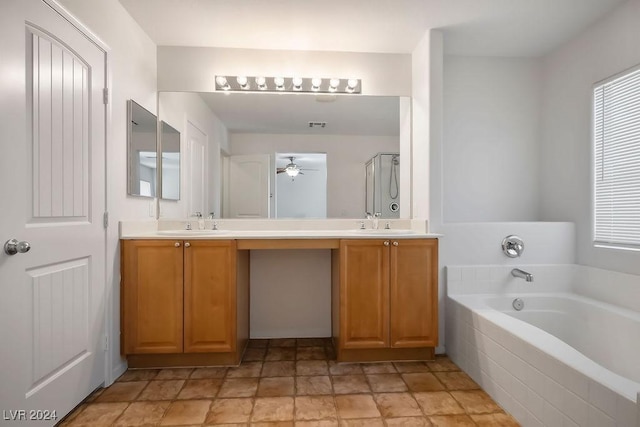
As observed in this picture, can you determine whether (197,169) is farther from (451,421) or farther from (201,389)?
(451,421)

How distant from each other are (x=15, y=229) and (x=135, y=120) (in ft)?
3.81

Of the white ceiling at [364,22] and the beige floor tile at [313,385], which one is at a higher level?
the white ceiling at [364,22]

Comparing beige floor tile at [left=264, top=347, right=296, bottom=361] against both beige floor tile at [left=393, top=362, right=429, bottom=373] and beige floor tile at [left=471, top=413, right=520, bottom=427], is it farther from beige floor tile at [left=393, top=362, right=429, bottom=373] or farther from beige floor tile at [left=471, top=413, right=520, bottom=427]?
beige floor tile at [left=471, top=413, right=520, bottom=427]

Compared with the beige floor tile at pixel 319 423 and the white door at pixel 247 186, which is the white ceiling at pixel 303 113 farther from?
the beige floor tile at pixel 319 423

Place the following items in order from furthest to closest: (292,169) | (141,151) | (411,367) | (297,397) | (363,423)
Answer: (292,169) < (141,151) < (411,367) < (297,397) < (363,423)

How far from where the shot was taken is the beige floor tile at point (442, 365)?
2.20 metres

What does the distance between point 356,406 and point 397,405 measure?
0.22 meters

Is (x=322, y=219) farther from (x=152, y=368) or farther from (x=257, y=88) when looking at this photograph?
(x=152, y=368)

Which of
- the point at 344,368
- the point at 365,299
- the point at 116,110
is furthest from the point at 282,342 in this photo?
the point at 116,110

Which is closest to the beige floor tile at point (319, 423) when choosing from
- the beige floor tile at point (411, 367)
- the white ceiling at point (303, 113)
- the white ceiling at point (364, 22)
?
the beige floor tile at point (411, 367)

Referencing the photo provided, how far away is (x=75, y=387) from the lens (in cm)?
171

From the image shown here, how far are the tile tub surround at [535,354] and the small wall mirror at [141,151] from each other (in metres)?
2.28

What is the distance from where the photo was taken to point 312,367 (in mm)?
2229

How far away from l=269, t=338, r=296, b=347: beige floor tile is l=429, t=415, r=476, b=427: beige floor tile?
1238 millimetres
